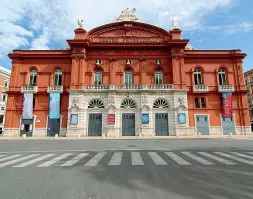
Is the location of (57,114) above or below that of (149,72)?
below

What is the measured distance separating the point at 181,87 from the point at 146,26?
1203 centimetres

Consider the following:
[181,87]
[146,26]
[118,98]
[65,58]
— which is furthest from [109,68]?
[181,87]

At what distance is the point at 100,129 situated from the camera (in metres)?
24.2

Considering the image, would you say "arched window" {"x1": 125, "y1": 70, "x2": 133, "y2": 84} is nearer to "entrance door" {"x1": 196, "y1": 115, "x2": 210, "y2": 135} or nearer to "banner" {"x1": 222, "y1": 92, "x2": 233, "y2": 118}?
"entrance door" {"x1": 196, "y1": 115, "x2": 210, "y2": 135}

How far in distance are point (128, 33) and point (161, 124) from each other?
52.5 ft

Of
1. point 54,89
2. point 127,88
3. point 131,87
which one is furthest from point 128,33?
point 54,89

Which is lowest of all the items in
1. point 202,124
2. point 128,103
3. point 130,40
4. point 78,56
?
point 202,124

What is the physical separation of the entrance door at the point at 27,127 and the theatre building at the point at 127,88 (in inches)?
4.1

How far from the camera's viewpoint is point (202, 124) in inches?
982

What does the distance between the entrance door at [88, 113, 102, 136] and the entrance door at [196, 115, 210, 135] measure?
48.4 ft

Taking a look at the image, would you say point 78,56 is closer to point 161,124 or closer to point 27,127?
point 27,127

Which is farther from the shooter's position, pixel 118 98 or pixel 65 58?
pixel 65 58

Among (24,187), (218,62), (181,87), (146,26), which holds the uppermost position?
(146,26)

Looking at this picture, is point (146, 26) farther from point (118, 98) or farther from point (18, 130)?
point (18, 130)
